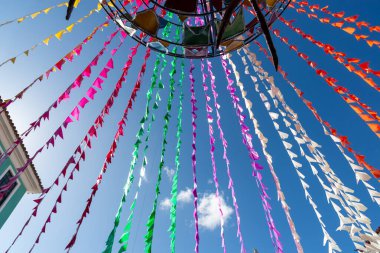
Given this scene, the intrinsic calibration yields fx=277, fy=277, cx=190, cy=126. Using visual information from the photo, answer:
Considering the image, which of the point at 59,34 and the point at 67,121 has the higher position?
the point at 59,34

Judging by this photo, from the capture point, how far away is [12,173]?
1112 centimetres

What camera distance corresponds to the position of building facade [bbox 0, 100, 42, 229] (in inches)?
413

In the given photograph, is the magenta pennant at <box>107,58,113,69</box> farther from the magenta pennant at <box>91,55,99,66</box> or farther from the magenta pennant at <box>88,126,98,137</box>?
the magenta pennant at <box>88,126,98,137</box>

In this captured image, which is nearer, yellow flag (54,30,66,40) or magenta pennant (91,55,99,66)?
magenta pennant (91,55,99,66)

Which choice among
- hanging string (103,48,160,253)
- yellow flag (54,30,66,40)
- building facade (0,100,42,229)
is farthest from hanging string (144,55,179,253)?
building facade (0,100,42,229)

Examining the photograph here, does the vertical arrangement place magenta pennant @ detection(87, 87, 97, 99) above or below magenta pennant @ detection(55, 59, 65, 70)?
below

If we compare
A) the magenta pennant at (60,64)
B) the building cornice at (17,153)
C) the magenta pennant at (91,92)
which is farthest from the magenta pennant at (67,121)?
the building cornice at (17,153)

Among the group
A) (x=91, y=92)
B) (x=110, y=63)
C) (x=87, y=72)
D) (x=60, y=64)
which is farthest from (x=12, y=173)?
(x=110, y=63)

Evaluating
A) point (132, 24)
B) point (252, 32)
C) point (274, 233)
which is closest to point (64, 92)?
point (132, 24)

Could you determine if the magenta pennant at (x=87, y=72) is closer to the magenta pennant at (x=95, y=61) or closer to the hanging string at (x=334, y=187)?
the magenta pennant at (x=95, y=61)

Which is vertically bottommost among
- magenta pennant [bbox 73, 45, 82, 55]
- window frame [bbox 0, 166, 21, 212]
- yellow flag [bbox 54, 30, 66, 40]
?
magenta pennant [bbox 73, 45, 82, 55]

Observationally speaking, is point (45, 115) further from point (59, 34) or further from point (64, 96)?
point (59, 34)

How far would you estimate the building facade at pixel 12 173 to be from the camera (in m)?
10.5

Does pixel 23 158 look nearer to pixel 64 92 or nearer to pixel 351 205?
pixel 64 92
